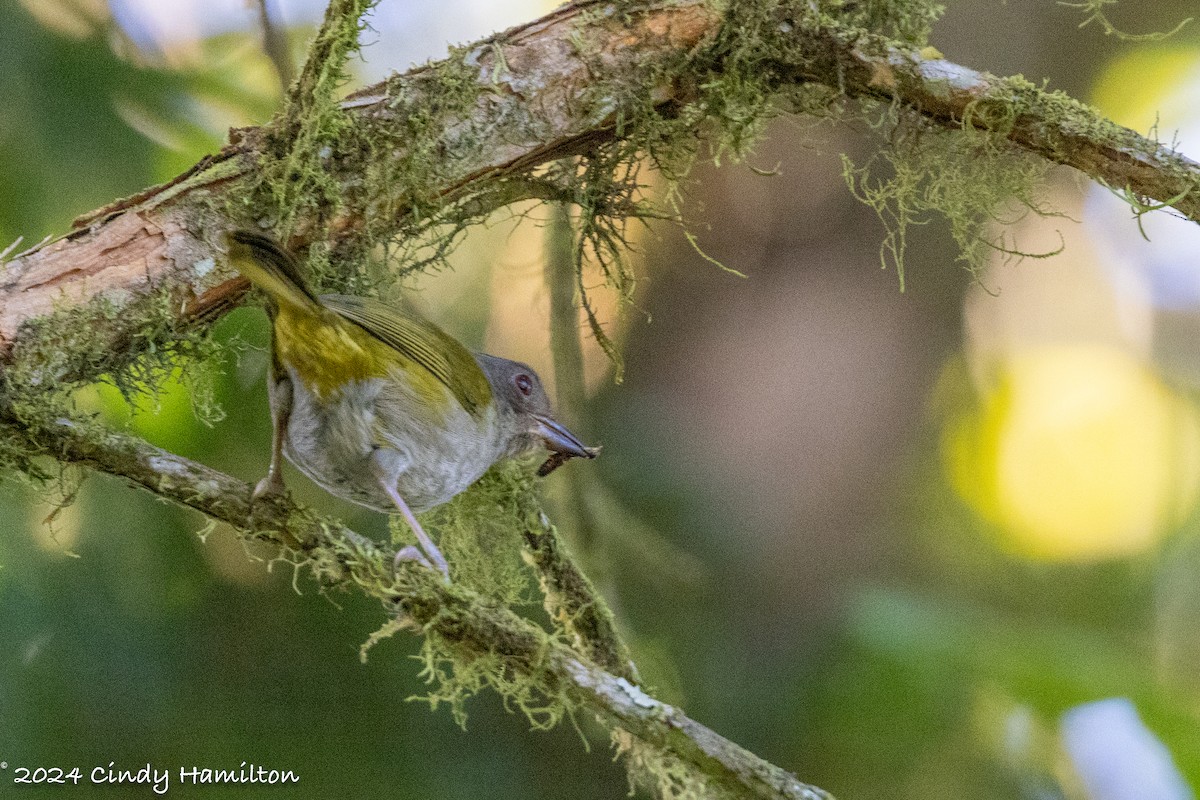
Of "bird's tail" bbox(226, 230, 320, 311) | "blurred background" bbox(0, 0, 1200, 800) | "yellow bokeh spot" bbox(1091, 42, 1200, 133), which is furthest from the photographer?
"yellow bokeh spot" bbox(1091, 42, 1200, 133)

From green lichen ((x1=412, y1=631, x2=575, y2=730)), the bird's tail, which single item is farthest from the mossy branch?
the bird's tail

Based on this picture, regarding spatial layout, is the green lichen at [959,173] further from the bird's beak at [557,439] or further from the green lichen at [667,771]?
the green lichen at [667,771]

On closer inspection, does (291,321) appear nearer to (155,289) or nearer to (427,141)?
(155,289)

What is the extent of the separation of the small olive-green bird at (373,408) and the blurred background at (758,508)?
1020 millimetres

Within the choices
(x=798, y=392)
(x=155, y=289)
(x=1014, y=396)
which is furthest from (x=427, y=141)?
(x=1014, y=396)

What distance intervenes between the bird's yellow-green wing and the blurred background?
2.71 feet

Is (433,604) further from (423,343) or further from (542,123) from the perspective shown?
(542,123)

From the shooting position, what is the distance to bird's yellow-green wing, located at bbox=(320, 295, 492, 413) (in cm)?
239

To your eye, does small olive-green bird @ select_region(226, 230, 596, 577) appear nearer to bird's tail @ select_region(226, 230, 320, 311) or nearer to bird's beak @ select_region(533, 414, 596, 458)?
bird's tail @ select_region(226, 230, 320, 311)

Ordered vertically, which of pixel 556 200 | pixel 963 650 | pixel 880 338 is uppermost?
pixel 880 338

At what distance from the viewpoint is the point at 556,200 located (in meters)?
2.64

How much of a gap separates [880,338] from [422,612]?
A: 293cm

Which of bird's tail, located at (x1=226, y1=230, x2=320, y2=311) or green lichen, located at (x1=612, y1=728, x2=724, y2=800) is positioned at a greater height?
bird's tail, located at (x1=226, y1=230, x2=320, y2=311)

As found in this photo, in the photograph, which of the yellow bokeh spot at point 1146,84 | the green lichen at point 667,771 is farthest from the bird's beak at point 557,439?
the yellow bokeh spot at point 1146,84
